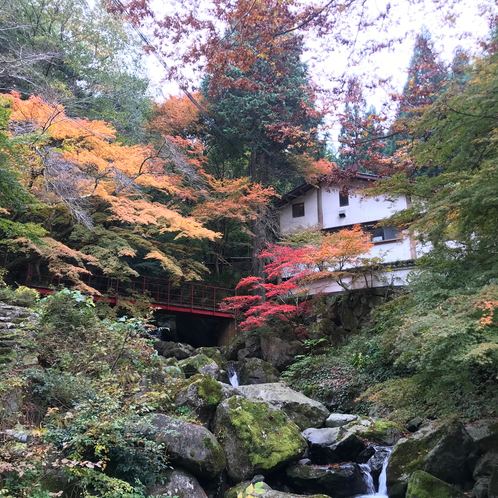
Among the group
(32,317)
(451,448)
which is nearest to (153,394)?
(32,317)

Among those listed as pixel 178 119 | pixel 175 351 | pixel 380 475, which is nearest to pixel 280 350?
pixel 175 351

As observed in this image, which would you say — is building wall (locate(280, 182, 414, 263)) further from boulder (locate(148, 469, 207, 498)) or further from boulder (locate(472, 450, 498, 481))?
boulder (locate(148, 469, 207, 498))

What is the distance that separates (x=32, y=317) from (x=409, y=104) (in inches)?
342

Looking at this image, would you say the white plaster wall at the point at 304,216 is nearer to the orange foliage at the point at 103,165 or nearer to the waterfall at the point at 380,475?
the orange foliage at the point at 103,165

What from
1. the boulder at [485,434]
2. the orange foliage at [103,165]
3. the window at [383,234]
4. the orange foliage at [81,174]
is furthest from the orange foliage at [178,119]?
the boulder at [485,434]

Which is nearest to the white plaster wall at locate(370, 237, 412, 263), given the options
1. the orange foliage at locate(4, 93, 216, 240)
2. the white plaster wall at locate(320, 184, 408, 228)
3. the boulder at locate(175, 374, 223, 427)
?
the white plaster wall at locate(320, 184, 408, 228)

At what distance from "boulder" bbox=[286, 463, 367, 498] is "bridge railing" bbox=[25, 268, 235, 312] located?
10.5 m

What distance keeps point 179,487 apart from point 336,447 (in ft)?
12.1

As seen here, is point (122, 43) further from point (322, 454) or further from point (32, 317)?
point (322, 454)

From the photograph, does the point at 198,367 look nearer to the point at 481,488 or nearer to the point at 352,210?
the point at 481,488

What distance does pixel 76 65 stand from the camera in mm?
19516

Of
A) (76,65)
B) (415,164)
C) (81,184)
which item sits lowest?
(415,164)

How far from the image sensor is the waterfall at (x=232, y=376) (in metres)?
14.5

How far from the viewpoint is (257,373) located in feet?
46.1
